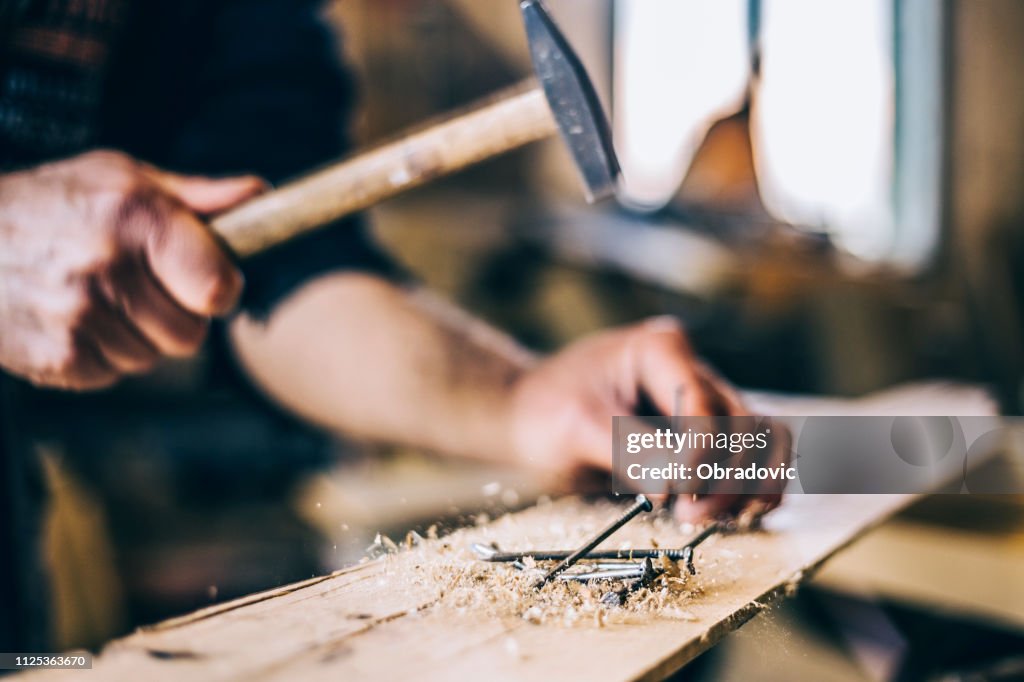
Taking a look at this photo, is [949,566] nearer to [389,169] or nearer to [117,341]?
[389,169]

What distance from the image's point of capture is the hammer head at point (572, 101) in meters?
0.42

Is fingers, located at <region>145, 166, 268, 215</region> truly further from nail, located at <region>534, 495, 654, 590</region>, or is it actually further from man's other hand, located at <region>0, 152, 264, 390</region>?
nail, located at <region>534, 495, 654, 590</region>

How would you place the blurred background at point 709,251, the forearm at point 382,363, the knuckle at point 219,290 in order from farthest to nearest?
the blurred background at point 709,251, the forearm at point 382,363, the knuckle at point 219,290

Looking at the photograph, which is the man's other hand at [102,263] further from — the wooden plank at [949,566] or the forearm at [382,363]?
the wooden plank at [949,566]

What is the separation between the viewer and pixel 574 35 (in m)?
2.25

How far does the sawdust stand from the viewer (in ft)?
1.12

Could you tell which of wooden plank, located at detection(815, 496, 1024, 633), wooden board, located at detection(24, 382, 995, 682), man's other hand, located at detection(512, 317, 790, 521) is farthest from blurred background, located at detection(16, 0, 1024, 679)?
wooden board, located at detection(24, 382, 995, 682)

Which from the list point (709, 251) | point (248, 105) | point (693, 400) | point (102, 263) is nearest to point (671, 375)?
point (693, 400)

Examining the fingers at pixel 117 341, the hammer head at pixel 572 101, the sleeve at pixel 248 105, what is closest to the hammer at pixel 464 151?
the hammer head at pixel 572 101

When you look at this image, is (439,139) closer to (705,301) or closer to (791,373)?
(705,301)

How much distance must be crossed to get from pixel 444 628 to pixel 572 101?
0.30m

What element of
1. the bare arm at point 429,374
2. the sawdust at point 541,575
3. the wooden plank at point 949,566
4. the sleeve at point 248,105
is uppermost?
the sleeve at point 248,105

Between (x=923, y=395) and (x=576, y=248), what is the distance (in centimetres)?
103

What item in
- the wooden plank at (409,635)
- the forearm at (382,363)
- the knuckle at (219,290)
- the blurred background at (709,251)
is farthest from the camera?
the blurred background at (709,251)
